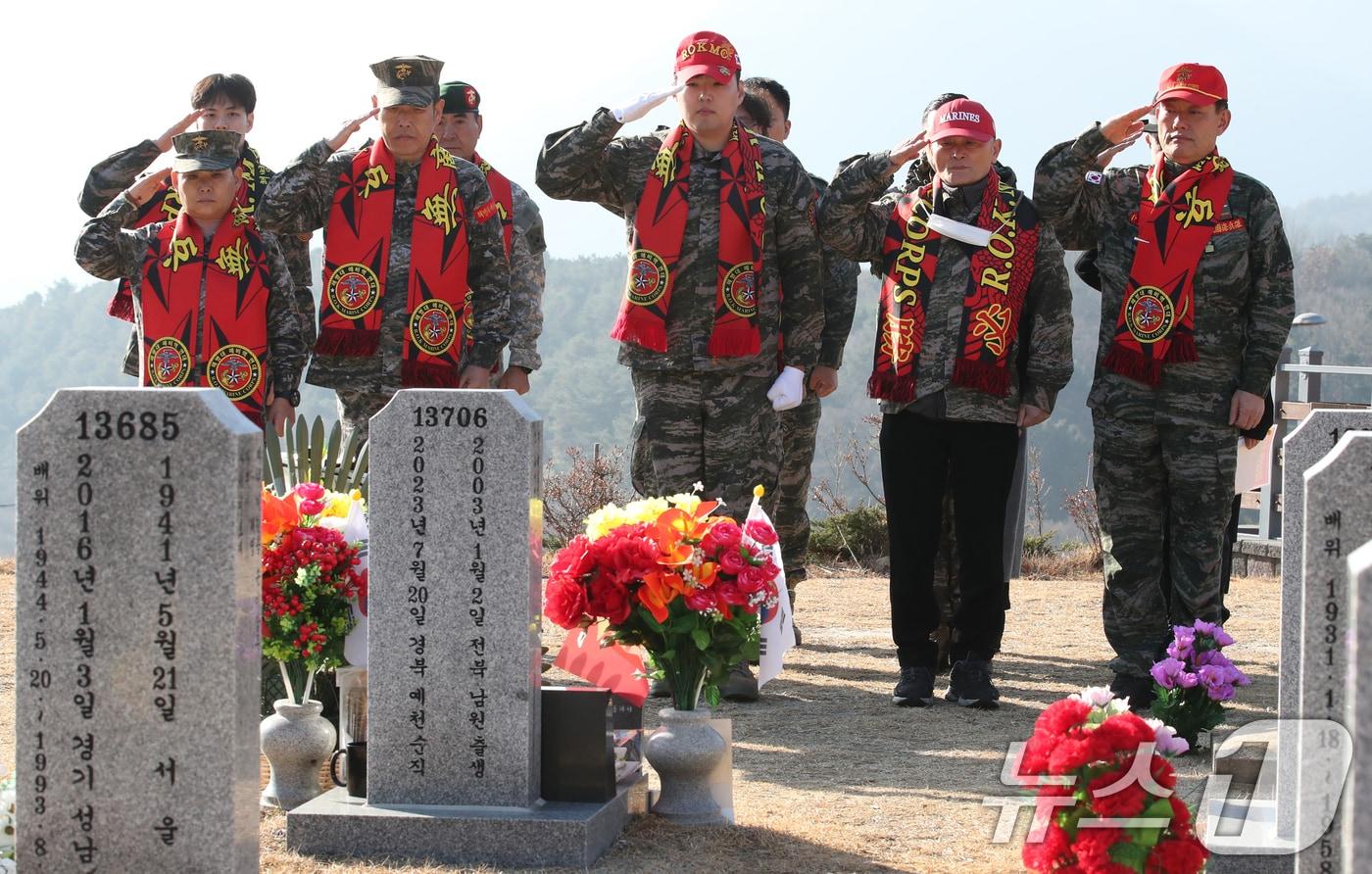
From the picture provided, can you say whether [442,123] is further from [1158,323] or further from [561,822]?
[561,822]

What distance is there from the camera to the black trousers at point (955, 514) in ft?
22.5

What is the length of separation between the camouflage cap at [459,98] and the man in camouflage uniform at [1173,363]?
2915 millimetres

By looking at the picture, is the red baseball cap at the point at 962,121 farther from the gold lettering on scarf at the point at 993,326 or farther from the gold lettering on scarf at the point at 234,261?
the gold lettering on scarf at the point at 234,261

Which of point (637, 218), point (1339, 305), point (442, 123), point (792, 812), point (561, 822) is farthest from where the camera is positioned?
point (1339, 305)

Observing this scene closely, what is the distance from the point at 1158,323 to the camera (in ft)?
21.5

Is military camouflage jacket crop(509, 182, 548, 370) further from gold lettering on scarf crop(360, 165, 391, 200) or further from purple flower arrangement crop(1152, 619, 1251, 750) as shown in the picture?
purple flower arrangement crop(1152, 619, 1251, 750)

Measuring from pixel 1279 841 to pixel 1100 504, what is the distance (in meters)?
2.72

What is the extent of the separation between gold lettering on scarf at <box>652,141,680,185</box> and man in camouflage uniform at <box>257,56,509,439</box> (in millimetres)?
729

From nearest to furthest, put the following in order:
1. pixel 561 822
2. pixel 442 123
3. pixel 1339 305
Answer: pixel 561 822
pixel 442 123
pixel 1339 305

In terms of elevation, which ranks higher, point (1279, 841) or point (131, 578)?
point (131, 578)

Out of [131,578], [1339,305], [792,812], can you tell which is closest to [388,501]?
[131,578]

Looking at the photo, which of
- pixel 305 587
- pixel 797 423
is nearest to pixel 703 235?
pixel 797 423

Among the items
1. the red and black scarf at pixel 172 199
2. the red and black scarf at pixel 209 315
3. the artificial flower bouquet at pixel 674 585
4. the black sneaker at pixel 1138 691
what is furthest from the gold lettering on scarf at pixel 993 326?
the red and black scarf at pixel 172 199

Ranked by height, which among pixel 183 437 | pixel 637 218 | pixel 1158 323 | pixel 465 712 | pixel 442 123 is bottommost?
pixel 465 712
